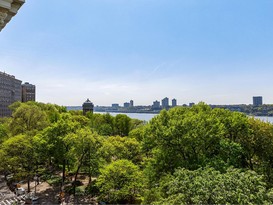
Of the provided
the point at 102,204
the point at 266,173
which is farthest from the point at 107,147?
the point at 266,173

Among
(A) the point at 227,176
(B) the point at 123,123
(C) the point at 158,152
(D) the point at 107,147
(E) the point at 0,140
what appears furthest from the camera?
(B) the point at 123,123

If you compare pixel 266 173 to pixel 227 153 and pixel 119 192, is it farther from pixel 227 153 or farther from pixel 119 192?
pixel 119 192

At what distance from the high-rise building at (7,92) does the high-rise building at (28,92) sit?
1837cm

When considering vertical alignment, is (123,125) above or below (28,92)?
below

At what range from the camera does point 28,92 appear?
95.6m

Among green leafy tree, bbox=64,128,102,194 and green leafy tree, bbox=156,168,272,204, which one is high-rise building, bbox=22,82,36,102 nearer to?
green leafy tree, bbox=64,128,102,194

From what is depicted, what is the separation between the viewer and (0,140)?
28.2 m

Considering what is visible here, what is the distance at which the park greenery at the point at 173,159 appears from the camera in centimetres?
847

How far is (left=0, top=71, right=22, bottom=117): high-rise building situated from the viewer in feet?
218

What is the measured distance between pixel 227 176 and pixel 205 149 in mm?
7228

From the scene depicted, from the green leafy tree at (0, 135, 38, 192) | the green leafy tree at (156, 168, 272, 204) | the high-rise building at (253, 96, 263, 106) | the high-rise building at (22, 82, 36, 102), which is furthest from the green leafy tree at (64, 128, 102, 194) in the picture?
the high-rise building at (253, 96, 263, 106)

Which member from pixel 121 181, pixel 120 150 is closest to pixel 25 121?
pixel 120 150

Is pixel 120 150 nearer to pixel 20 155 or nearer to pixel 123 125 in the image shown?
pixel 20 155

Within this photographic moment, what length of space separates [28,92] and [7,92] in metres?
26.7
